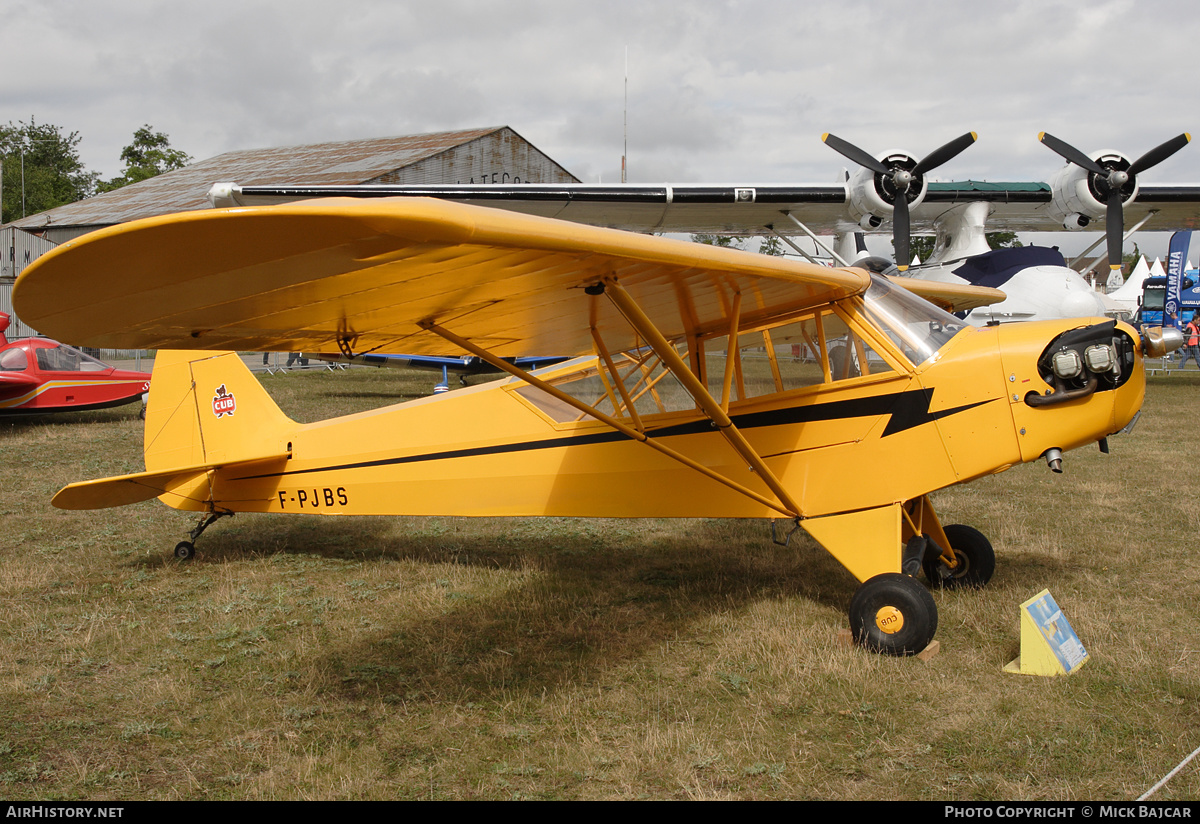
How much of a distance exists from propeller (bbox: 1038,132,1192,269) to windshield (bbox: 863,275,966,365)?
15.2 meters

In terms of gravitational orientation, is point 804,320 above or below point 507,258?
below

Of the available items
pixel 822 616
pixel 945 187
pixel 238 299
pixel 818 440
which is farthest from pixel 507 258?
pixel 945 187

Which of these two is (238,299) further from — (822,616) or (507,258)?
(822,616)

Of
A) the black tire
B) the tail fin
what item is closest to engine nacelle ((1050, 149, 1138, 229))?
the black tire

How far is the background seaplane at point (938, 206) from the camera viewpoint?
16906mm

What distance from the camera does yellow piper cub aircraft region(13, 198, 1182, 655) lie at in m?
2.74

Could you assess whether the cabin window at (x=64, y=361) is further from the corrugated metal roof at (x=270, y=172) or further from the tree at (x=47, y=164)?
the tree at (x=47, y=164)

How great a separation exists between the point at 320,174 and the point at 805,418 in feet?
107

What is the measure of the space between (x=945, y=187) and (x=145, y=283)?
743 inches

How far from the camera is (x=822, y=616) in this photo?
202 inches

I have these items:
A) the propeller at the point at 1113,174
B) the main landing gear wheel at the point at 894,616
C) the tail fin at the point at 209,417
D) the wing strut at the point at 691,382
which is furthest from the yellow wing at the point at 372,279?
the propeller at the point at 1113,174

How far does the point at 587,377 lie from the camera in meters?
5.82

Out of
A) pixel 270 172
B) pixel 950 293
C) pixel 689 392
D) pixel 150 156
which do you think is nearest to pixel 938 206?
pixel 950 293

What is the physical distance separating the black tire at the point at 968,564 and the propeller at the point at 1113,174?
15.0 metres
